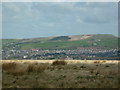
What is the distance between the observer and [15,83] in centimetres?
1578

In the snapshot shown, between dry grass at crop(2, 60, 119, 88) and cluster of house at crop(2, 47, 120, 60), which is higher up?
dry grass at crop(2, 60, 119, 88)

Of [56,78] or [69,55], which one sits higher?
[56,78]

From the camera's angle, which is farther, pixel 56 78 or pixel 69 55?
pixel 69 55

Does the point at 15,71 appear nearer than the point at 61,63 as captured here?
Yes

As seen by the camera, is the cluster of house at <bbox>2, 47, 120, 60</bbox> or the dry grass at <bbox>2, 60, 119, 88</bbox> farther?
the cluster of house at <bbox>2, 47, 120, 60</bbox>

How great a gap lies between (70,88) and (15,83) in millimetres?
3769

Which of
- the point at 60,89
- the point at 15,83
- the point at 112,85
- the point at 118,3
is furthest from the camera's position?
the point at 118,3

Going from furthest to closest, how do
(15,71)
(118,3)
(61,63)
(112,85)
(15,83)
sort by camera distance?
(61,63) → (118,3) → (15,71) → (15,83) → (112,85)

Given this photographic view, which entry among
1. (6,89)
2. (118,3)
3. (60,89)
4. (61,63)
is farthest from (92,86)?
(61,63)

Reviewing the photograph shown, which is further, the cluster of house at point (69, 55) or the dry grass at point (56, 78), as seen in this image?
the cluster of house at point (69, 55)

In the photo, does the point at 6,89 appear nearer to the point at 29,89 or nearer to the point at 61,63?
the point at 29,89

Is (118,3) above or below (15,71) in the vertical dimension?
above

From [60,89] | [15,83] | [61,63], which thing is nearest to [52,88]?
[60,89]

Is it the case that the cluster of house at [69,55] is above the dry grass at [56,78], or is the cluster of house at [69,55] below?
below
